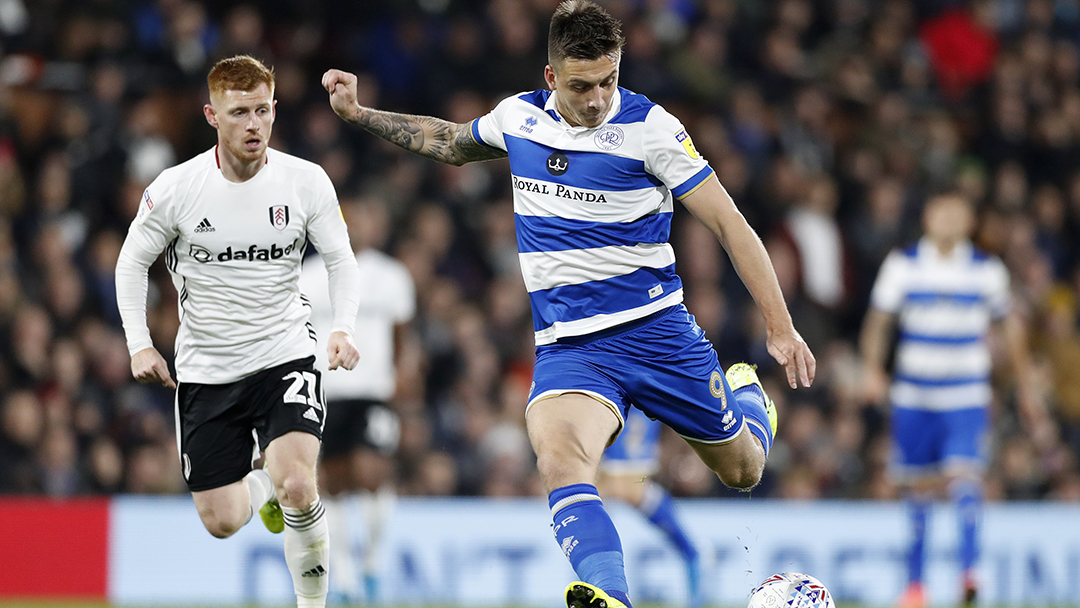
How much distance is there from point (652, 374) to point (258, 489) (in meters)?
2.18

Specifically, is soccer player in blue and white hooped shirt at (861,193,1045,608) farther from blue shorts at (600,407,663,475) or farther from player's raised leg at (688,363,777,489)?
player's raised leg at (688,363,777,489)

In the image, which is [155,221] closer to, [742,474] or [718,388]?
[718,388]

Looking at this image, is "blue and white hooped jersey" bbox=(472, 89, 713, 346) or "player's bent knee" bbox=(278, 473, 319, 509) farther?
"player's bent knee" bbox=(278, 473, 319, 509)

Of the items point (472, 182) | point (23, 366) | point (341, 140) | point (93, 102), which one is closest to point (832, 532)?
point (472, 182)

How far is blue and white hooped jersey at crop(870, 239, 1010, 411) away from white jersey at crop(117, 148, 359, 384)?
491 cm

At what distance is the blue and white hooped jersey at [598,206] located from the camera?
5.53 meters

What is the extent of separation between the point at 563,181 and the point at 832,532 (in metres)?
6.12

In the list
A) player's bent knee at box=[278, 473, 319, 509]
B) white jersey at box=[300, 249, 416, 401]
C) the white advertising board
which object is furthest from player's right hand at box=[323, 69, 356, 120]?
the white advertising board

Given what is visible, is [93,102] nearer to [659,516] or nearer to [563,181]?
[659,516]

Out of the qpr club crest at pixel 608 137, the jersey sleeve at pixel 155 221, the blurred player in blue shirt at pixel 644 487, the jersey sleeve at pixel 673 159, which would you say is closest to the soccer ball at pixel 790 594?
the jersey sleeve at pixel 673 159

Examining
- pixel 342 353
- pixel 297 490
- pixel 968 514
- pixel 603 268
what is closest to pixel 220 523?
pixel 297 490

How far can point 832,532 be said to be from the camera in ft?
35.6

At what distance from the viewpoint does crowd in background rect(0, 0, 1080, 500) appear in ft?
35.8

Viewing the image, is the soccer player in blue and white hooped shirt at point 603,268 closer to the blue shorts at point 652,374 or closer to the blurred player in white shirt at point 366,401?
the blue shorts at point 652,374
